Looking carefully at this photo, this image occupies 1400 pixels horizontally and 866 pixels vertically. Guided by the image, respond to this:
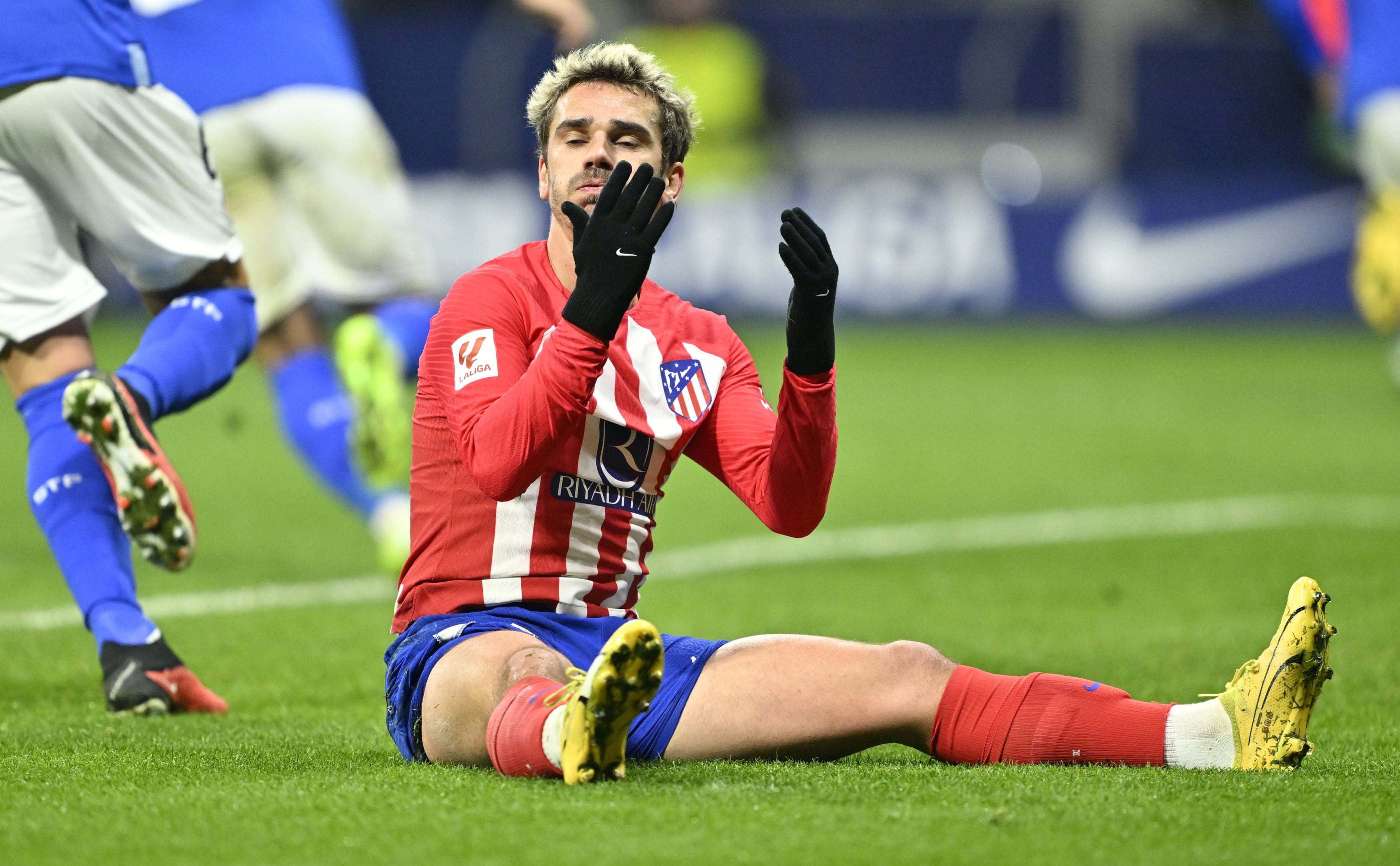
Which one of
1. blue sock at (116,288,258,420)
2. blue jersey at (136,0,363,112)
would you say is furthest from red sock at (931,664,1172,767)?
blue jersey at (136,0,363,112)

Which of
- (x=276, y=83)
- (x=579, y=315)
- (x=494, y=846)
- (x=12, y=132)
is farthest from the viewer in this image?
(x=276, y=83)

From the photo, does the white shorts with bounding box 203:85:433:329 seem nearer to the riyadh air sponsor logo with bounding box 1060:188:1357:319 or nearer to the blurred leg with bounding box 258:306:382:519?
the blurred leg with bounding box 258:306:382:519

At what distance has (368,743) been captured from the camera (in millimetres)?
3156

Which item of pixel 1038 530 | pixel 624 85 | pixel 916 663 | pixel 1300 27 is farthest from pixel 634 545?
pixel 1300 27

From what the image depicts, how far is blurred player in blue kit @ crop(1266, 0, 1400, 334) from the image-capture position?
7.04 meters

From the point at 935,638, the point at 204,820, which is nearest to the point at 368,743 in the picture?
the point at 204,820

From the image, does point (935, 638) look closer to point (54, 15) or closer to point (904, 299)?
point (54, 15)

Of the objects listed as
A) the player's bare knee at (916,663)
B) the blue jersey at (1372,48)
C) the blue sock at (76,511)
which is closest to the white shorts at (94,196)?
the blue sock at (76,511)

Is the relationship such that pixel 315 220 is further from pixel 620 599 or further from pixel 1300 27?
pixel 1300 27

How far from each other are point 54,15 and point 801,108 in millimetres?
11430

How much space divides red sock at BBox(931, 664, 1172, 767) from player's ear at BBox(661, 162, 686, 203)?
89 centimetres

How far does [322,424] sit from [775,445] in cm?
267

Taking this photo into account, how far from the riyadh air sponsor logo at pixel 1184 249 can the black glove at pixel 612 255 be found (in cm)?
1138

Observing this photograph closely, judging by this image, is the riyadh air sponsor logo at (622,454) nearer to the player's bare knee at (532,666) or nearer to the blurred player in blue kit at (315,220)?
the player's bare knee at (532,666)
